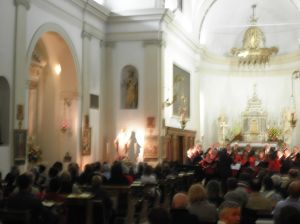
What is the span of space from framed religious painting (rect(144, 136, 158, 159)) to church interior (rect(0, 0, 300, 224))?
40mm

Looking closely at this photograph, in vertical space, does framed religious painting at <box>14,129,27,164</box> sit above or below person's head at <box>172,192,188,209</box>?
above

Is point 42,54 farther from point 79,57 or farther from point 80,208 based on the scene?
point 80,208

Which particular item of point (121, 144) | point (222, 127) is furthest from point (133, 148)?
point (222, 127)

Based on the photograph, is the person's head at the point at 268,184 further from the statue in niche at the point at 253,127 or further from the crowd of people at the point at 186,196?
the statue in niche at the point at 253,127

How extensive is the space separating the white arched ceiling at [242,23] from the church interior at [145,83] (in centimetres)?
6

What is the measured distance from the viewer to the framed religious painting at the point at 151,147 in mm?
19812

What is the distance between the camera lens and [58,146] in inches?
707

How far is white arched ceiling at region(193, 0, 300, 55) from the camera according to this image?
2764 cm

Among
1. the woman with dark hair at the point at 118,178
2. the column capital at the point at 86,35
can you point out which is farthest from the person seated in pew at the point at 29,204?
the column capital at the point at 86,35

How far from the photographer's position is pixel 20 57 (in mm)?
14070

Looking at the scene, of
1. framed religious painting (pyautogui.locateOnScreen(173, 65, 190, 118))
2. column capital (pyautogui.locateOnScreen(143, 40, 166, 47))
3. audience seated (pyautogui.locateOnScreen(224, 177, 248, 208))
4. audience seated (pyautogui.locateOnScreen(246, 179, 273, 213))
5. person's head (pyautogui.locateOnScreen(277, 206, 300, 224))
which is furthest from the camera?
framed religious painting (pyautogui.locateOnScreen(173, 65, 190, 118))

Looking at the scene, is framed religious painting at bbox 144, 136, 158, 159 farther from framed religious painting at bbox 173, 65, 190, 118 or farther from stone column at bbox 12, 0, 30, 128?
stone column at bbox 12, 0, 30, 128

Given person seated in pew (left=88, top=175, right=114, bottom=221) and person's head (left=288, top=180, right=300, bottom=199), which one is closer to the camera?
person's head (left=288, top=180, right=300, bottom=199)

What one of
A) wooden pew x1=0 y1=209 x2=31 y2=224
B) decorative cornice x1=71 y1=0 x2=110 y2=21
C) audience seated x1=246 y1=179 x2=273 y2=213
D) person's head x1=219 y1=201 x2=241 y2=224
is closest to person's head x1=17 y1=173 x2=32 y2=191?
wooden pew x1=0 y1=209 x2=31 y2=224
